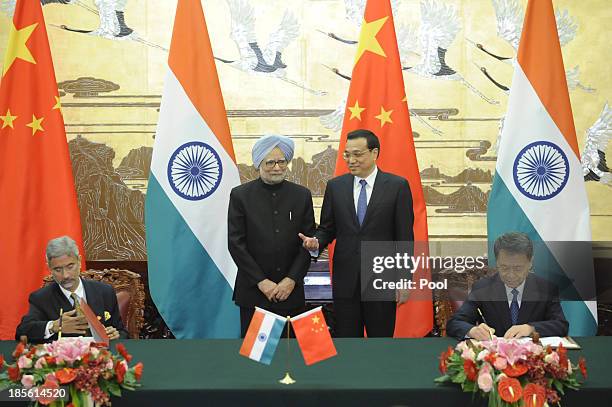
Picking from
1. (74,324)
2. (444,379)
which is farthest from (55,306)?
(444,379)

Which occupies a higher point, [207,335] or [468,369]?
[468,369]

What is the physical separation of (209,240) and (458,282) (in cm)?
161

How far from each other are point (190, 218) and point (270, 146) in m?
1.03

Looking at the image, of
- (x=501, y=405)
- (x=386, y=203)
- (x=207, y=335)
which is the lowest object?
(x=207, y=335)

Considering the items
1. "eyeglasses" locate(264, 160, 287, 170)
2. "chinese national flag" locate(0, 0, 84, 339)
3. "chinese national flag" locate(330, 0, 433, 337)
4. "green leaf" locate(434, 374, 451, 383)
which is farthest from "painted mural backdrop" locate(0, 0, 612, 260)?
"green leaf" locate(434, 374, 451, 383)

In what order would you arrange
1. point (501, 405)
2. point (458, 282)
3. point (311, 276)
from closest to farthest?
point (501, 405)
point (458, 282)
point (311, 276)

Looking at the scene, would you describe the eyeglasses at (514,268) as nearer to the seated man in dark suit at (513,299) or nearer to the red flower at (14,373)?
the seated man in dark suit at (513,299)

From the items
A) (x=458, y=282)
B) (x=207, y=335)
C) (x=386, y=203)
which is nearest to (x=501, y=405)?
(x=458, y=282)

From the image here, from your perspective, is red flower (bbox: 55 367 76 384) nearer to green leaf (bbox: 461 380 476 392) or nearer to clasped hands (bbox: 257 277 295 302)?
green leaf (bbox: 461 380 476 392)

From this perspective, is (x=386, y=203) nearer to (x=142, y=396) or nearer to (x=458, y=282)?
(x=458, y=282)

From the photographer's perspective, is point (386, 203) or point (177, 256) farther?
point (177, 256)

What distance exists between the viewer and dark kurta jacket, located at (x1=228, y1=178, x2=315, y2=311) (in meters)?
3.54

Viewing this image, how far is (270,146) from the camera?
139 inches

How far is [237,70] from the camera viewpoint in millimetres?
5203
